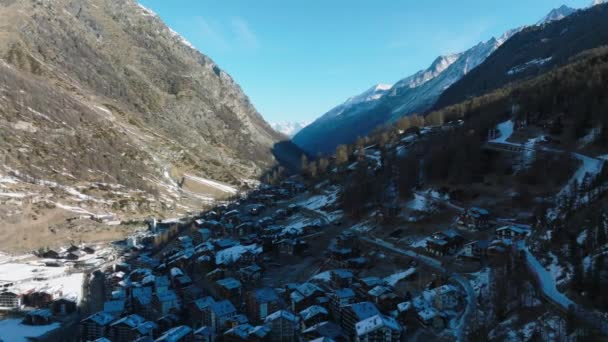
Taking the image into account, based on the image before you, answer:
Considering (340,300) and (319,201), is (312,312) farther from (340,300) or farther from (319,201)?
(319,201)

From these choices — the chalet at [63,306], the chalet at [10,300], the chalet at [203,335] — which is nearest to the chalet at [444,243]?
the chalet at [203,335]

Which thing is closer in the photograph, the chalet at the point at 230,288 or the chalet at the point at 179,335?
the chalet at the point at 179,335

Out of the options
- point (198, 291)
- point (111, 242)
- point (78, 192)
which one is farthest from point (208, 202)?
point (198, 291)

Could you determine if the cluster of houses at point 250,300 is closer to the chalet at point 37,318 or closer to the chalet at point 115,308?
the chalet at point 115,308

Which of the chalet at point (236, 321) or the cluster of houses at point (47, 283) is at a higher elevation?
the cluster of houses at point (47, 283)

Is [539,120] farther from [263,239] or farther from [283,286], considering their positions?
[283,286]

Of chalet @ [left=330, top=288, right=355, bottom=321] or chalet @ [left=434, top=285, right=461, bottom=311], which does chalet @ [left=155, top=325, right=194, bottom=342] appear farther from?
chalet @ [left=434, top=285, right=461, bottom=311]
